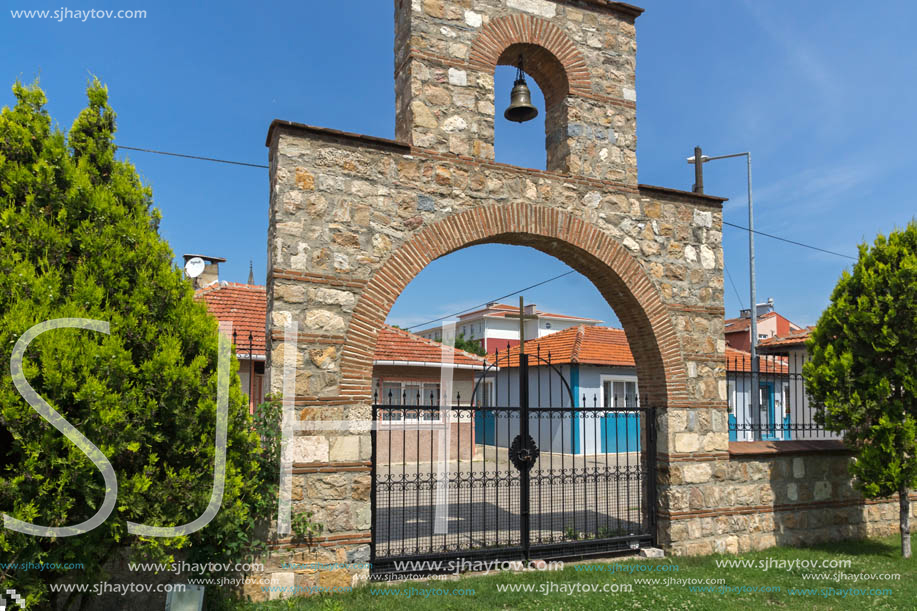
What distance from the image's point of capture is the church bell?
21.9 ft

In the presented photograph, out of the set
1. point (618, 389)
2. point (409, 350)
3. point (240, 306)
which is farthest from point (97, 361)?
point (618, 389)

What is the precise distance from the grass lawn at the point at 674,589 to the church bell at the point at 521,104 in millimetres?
4774

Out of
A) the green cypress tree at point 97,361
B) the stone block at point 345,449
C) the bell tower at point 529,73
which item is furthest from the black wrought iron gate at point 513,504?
the bell tower at point 529,73

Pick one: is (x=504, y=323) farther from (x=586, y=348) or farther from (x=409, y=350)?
(x=409, y=350)

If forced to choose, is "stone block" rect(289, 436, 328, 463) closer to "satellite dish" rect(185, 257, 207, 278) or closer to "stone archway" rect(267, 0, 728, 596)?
"stone archway" rect(267, 0, 728, 596)

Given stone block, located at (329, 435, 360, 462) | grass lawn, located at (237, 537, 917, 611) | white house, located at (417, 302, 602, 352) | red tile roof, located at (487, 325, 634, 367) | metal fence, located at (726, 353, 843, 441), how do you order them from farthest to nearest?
white house, located at (417, 302, 602, 352), red tile roof, located at (487, 325, 634, 367), metal fence, located at (726, 353, 843, 441), stone block, located at (329, 435, 360, 462), grass lawn, located at (237, 537, 917, 611)

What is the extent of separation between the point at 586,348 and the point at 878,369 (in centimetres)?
1237

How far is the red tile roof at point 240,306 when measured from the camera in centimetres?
1216

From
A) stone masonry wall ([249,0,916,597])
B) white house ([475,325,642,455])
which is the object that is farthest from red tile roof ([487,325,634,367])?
stone masonry wall ([249,0,916,597])

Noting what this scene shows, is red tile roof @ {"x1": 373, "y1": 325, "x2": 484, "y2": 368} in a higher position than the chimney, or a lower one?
lower

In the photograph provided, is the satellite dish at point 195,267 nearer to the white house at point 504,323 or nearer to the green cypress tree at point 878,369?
the green cypress tree at point 878,369

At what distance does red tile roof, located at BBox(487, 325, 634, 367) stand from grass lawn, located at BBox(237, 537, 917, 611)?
11345 millimetres

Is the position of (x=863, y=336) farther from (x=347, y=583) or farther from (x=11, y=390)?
(x=11, y=390)

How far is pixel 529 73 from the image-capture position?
7.10m
